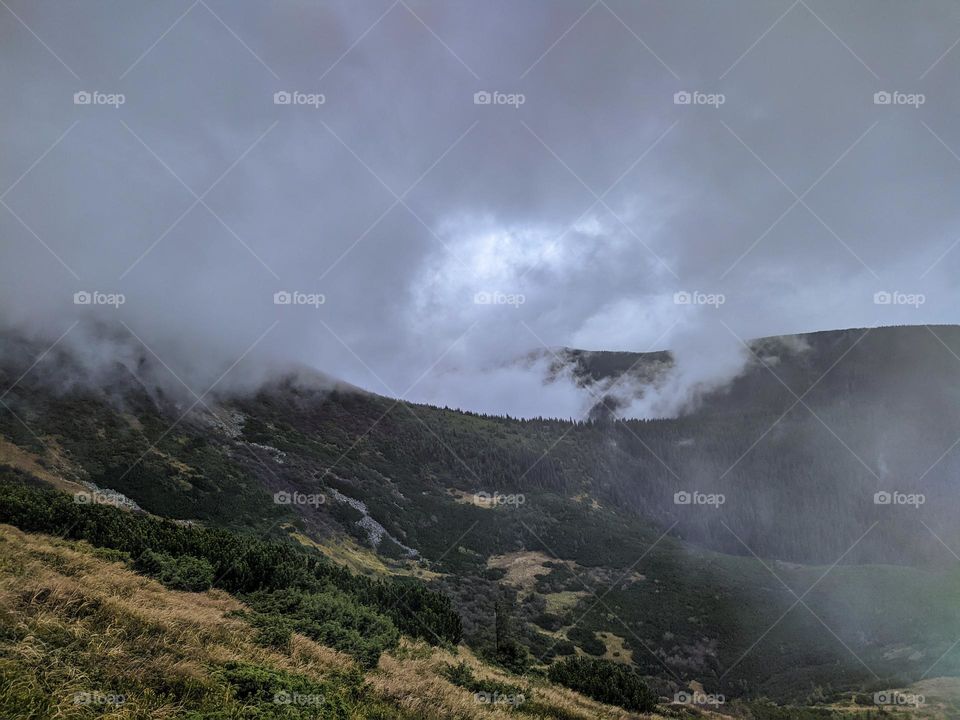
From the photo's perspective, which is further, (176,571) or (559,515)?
(559,515)

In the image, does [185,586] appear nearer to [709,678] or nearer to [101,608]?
[101,608]

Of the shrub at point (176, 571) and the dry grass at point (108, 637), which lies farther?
the shrub at point (176, 571)

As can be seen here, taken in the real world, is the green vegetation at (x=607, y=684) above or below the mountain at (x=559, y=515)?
below

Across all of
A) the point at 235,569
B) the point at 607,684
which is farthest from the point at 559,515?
the point at 235,569

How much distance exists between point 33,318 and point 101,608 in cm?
5608

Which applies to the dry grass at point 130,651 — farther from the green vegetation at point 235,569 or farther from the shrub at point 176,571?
the green vegetation at point 235,569

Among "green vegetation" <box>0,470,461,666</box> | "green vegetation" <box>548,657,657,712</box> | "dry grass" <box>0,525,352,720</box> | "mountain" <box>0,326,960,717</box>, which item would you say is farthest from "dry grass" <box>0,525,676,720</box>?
"mountain" <box>0,326,960,717</box>

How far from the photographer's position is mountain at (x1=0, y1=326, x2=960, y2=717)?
38594mm

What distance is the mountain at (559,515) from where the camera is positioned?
38594mm

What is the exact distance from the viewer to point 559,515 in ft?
265

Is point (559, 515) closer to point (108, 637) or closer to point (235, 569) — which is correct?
point (235, 569)

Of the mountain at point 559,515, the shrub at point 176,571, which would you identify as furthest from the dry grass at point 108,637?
the mountain at point 559,515

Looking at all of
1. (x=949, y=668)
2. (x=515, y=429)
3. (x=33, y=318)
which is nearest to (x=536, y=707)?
(x=949, y=668)

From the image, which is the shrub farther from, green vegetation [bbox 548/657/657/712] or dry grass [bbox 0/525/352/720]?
green vegetation [bbox 548/657/657/712]
